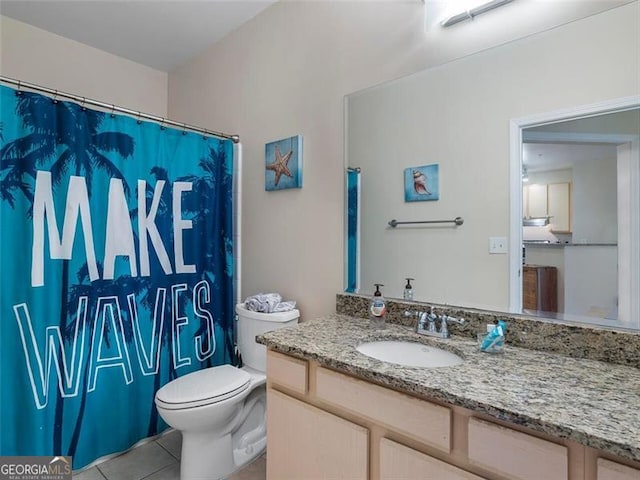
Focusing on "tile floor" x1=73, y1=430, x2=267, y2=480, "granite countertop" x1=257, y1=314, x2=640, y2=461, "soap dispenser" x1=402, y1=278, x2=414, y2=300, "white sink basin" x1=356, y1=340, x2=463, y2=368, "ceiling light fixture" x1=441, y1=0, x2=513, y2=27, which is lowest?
"tile floor" x1=73, y1=430, x2=267, y2=480

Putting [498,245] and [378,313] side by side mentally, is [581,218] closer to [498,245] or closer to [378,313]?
[498,245]

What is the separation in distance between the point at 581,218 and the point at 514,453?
0.80m

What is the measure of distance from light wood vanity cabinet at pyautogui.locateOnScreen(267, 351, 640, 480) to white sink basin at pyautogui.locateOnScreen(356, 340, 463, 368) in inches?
9.0

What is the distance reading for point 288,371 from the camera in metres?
1.21

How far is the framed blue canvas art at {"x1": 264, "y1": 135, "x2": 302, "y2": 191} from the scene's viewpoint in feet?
6.27

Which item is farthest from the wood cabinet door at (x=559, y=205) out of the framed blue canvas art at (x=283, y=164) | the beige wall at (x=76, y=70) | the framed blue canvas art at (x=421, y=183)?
the beige wall at (x=76, y=70)

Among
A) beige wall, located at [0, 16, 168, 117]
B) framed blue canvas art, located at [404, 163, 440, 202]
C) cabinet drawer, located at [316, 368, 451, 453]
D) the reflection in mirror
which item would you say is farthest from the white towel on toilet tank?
beige wall, located at [0, 16, 168, 117]

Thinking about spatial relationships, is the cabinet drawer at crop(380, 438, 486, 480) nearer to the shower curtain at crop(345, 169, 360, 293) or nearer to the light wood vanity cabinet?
the light wood vanity cabinet

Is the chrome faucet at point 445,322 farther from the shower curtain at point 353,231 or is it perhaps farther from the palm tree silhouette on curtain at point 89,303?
the palm tree silhouette on curtain at point 89,303

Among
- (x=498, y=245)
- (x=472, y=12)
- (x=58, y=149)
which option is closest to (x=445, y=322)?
(x=498, y=245)

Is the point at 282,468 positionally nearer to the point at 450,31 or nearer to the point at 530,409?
the point at 530,409

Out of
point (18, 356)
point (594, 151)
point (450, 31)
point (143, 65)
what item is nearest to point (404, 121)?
point (450, 31)

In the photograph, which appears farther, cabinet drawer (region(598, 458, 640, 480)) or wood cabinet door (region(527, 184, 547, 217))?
wood cabinet door (region(527, 184, 547, 217))

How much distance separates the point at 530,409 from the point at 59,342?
1.87 meters
